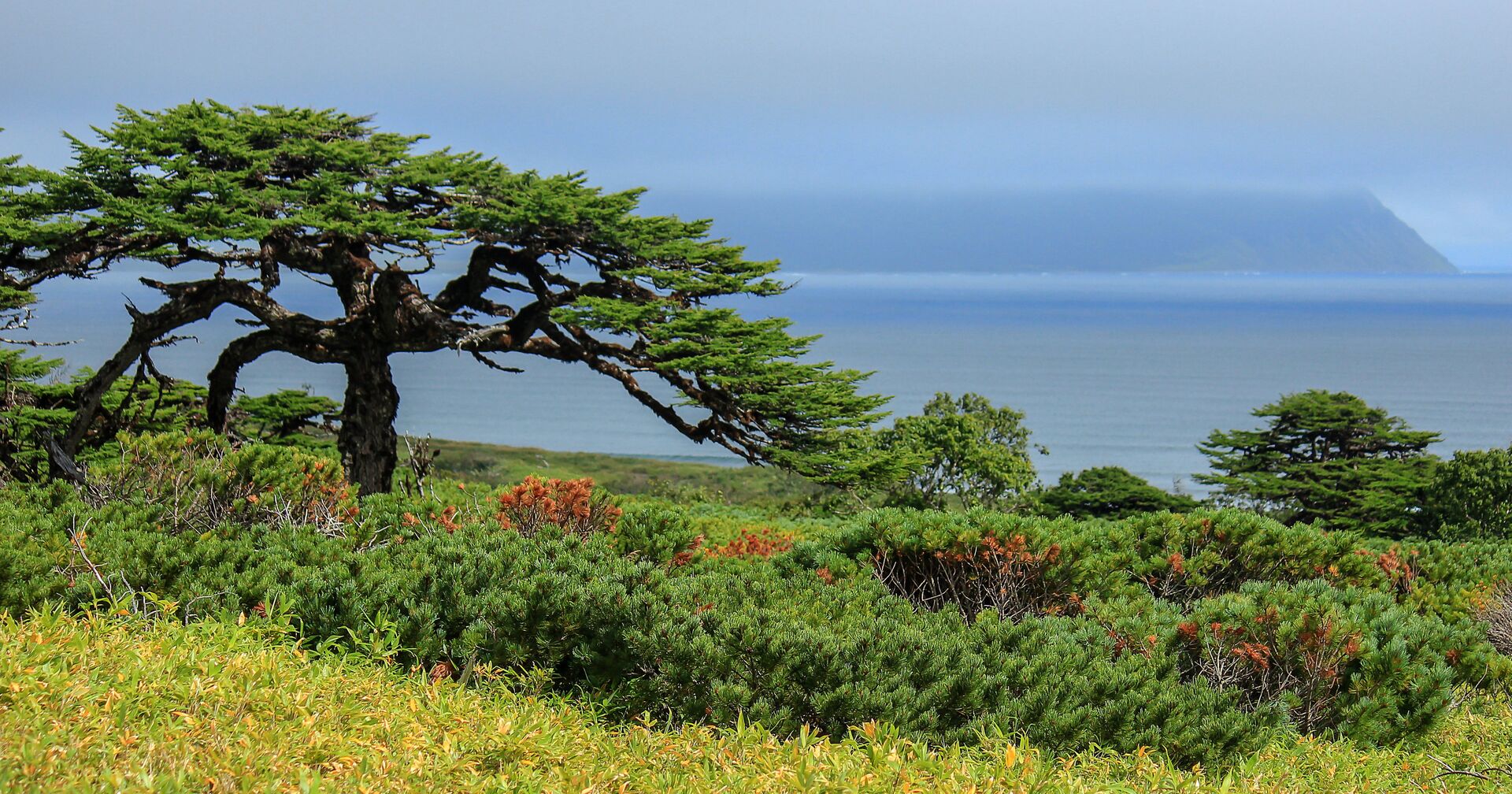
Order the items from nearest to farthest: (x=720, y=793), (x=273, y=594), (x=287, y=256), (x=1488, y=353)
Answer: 1. (x=720, y=793)
2. (x=273, y=594)
3. (x=287, y=256)
4. (x=1488, y=353)

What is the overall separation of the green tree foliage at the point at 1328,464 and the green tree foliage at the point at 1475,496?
4.62 m

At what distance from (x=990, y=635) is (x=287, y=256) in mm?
12375

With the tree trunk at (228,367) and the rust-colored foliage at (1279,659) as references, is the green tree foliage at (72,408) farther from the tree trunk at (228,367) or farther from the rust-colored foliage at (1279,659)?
the rust-colored foliage at (1279,659)

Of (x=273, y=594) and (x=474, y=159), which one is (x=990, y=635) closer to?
(x=273, y=594)

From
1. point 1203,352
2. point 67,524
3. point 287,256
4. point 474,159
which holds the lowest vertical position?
point 67,524

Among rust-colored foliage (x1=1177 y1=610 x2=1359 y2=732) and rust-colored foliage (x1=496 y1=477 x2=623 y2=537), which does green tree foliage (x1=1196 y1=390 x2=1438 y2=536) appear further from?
rust-colored foliage (x1=496 y1=477 x2=623 y2=537)

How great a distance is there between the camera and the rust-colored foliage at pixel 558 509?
800cm

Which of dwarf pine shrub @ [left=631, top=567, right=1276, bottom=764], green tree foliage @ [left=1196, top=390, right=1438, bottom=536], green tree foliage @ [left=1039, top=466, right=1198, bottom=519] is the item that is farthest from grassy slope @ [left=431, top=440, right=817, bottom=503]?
dwarf pine shrub @ [left=631, top=567, right=1276, bottom=764]

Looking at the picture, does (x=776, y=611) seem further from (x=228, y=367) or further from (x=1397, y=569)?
(x=228, y=367)

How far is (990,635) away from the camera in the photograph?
232 inches

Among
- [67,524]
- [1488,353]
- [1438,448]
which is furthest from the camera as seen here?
[1488,353]

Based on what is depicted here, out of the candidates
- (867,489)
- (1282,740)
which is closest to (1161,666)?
(1282,740)

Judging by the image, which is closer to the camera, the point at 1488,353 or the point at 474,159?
the point at 474,159

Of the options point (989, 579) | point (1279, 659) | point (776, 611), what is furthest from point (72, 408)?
point (1279, 659)
